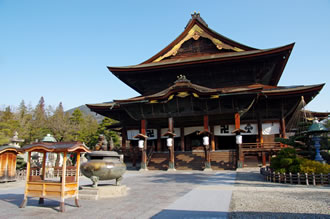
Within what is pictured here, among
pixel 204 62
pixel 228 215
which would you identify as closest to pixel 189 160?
pixel 204 62

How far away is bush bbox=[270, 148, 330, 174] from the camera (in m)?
11.6

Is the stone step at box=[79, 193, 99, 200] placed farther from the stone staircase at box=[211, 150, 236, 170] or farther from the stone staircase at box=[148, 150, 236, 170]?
the stone staircase at box=[211, 150, 236, 170]

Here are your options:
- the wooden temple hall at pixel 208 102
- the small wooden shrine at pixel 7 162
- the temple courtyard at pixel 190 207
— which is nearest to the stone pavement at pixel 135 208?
the temple courtyard at pixel 190 207

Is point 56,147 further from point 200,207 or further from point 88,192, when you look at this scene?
point 200,207

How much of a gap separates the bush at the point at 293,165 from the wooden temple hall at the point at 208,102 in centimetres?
614

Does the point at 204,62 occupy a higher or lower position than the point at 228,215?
higher

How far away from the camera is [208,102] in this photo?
2142 centimetres

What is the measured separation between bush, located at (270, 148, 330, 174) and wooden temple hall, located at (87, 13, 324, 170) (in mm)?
6141

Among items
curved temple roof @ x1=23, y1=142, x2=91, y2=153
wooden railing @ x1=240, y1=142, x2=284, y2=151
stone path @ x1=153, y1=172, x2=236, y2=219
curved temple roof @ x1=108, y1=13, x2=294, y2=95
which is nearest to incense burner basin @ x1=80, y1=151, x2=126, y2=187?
curved temple roof @ x1=23, y1=142, x2=91, y2=153

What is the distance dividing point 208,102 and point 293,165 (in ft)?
33.3

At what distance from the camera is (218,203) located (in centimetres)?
726

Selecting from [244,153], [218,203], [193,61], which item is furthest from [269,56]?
[218,203]

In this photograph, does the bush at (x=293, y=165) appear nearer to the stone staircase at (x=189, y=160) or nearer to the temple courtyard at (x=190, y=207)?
the temple courtyard at (x=190, y=207)

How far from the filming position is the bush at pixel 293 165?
1165 cm
